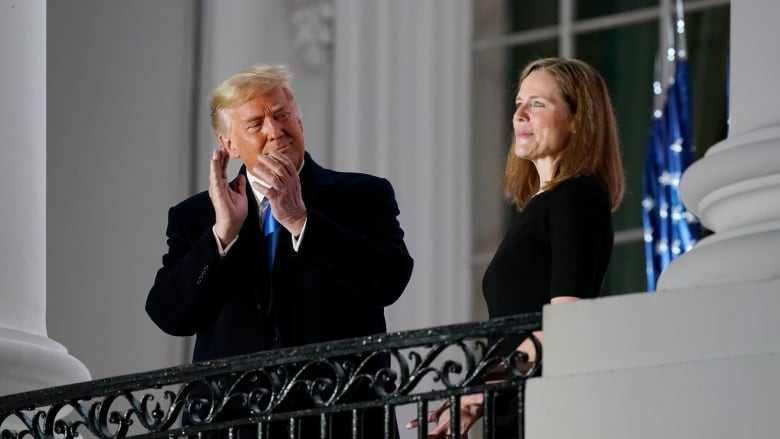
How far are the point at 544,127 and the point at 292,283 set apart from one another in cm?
85

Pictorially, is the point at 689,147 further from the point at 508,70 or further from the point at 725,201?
the point at 725,201

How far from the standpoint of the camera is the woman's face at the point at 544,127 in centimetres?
487

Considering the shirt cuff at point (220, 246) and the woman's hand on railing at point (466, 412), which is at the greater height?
the shirt cuff at point (220, 246)

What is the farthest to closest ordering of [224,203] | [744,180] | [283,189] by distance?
[224,203] < [283,189] < [744,180]

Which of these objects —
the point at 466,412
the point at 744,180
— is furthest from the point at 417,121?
the point at 744,180

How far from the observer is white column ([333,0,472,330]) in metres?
9.87

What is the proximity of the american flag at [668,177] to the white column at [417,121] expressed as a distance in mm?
1015

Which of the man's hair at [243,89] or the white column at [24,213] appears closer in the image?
the man's hair at [243,89]

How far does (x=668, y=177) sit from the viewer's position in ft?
31.1

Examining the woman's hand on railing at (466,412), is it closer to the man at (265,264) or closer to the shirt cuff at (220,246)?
the man at (265,264)

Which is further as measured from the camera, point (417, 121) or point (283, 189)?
point (417, 121)

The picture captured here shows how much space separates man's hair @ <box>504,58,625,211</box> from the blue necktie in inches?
32.3

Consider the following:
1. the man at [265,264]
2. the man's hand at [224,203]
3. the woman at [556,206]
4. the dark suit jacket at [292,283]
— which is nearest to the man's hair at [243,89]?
the man at [265,264]

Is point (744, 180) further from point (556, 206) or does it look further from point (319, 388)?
point (319, 388)
